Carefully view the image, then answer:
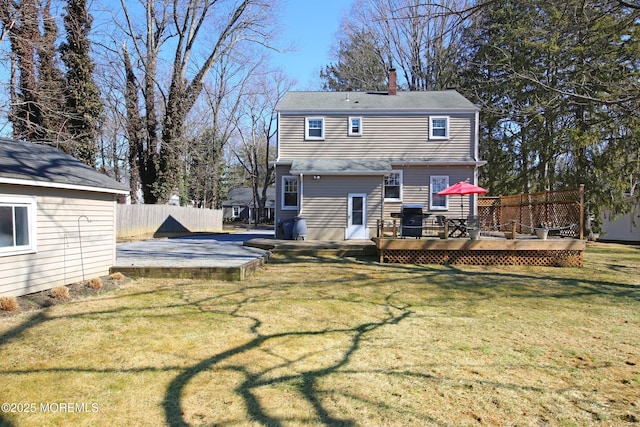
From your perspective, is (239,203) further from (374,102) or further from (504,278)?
(504,278)

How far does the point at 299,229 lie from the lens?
48.2 feet

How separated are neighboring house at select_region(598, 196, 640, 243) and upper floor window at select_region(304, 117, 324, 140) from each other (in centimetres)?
1663

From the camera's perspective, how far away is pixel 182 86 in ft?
78.3

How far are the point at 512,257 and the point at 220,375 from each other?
31.2ft

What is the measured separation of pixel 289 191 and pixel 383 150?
4.20 m

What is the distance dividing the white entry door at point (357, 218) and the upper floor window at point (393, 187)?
139 centimetres

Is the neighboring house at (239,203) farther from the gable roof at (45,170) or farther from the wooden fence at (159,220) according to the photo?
the gable roof at (45,170)

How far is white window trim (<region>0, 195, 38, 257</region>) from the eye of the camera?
610cm

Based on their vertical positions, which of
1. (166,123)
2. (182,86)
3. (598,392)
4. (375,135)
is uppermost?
(182,86)

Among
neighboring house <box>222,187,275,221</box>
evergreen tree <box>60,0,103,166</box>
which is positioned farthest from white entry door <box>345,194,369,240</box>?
neighboring house <box>222,187,275,221</box>

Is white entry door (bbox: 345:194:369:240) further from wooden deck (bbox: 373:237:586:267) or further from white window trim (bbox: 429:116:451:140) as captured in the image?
white window trim (bbox: 429:116:451:140)

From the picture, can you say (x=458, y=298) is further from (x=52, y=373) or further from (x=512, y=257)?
(x=52, y=373)

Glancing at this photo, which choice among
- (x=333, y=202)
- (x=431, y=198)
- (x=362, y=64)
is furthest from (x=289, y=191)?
(x=362, y=64)

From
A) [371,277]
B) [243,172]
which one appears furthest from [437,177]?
[243,172]
